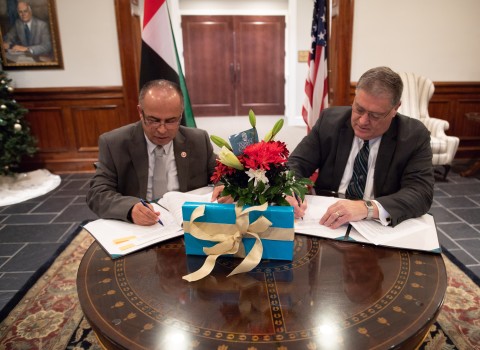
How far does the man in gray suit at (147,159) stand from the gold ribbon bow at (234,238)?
0.34 m

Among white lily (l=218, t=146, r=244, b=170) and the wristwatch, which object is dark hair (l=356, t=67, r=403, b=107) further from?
white lily (l=218, t=146, r=244, b=170)

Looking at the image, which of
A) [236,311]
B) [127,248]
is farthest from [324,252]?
[127,248]

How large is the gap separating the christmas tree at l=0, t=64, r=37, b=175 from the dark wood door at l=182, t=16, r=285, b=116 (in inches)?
178

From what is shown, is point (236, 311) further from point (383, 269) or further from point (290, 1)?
point (290, 1)

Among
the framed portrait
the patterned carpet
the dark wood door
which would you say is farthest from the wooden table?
the dark wood door

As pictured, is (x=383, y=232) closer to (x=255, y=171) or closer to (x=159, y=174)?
(x=255, y=171)

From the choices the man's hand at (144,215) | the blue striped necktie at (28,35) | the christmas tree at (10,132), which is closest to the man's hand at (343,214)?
the man's hand at (144,215)

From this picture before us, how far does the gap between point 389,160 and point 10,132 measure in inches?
154

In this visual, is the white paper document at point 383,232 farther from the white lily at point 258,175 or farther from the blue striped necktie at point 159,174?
the blue striped necktie at point 159,174

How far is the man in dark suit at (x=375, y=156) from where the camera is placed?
1.39 metres

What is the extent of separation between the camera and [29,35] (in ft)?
14.1

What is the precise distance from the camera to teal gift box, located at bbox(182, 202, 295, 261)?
1.10 m

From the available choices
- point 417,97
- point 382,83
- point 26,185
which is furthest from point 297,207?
point 26,185

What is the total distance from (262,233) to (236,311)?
0.88 feet
